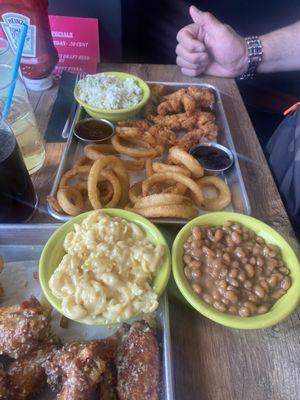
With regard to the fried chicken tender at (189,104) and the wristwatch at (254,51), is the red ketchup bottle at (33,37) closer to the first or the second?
the fried chicken tender at (189,104)

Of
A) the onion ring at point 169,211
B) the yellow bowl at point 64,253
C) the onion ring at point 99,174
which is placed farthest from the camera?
the onion ring at point 99,174

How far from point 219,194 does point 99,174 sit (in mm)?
591

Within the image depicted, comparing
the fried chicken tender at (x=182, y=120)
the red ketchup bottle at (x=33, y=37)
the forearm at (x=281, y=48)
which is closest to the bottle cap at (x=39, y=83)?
the red ketchup bottle at (x=33, y=37)

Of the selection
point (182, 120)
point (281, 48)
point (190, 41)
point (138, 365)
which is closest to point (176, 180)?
point (182, 120)

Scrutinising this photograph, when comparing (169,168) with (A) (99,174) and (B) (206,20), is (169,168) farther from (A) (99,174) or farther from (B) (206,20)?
(B) (206,20)

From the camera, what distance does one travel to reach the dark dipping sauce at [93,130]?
192 cm

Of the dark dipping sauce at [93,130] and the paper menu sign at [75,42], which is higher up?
the paper menu sign at [75,42]

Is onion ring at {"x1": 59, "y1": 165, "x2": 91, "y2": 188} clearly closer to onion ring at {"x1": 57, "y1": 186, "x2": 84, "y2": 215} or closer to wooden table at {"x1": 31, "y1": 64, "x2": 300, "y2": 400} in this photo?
onion ring at {"x1": 57, "y1": 186, "x2": 84, "y2": 215}

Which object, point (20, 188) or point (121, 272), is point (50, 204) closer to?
point (20, 188)

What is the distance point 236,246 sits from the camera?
52.2 inches

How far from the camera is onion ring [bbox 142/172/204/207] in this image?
1.62m

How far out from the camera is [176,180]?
1.69 m

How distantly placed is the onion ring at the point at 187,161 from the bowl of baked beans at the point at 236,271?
0.37m

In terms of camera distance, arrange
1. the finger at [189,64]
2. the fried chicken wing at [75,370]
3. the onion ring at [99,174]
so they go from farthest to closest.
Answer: the finger at [189,64]
the onion ring at [99,174]
the fried chicken wing at [75,370]
